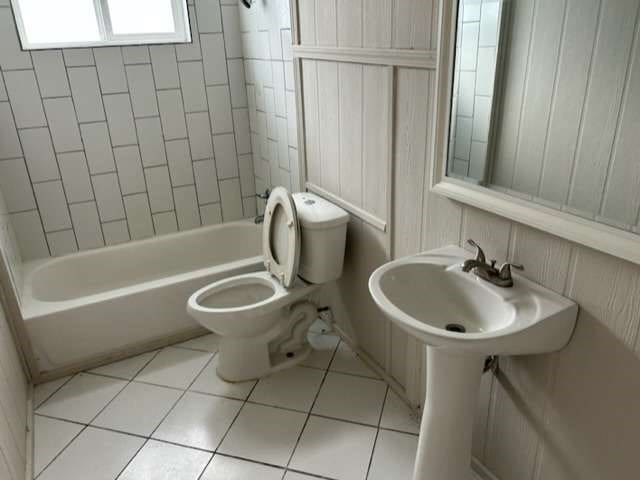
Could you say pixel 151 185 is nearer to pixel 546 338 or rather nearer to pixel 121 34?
pixel 121 34

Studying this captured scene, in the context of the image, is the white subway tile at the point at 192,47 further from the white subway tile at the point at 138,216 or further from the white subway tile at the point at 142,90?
the white subway tile at the point at 138,216

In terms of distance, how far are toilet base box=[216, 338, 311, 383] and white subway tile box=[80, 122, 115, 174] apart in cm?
129

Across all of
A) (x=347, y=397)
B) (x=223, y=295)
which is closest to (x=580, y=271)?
(x=347, y=397)

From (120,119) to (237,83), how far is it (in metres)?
0.72

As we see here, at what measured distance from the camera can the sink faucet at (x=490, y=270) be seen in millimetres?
1320

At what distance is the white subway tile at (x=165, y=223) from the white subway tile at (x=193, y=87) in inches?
25.7

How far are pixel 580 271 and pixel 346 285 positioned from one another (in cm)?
131

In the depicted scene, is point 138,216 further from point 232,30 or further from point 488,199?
point 488,199

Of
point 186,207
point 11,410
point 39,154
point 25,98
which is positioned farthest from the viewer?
point 186,207

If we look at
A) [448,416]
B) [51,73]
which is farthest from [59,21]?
[448,416]

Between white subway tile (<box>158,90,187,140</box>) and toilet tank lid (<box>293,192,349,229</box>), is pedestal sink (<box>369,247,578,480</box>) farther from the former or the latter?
white subway tile (<box>158,90,187,140</box>)

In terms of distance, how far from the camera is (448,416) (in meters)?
1.43

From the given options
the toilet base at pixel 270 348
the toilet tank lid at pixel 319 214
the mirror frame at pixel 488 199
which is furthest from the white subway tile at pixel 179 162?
the mirror frame at pixel 488 199

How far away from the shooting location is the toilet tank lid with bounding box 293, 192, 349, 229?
2041 mm
